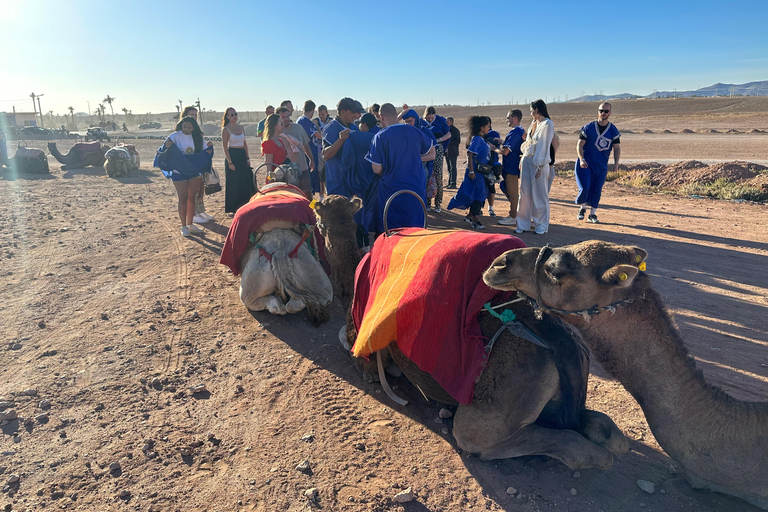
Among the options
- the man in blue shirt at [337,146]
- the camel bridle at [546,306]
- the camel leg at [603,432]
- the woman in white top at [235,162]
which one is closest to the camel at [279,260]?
the man in blue shirt at [337,146]

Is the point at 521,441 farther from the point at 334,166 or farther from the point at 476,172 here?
the point at 476,172

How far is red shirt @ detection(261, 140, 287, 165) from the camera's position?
865cm

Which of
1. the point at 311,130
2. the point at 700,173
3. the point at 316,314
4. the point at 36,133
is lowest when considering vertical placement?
the point at 316,314

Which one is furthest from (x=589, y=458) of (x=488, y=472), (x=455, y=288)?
(x=455, y=288)

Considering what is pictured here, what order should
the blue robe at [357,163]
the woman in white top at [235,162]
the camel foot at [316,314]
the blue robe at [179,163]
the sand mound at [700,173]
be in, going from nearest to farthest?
the camel foot at [316,314], the blue robe at [357,163], the blue robe at [179,163], the woman in white top at [235,162], the sand mound at [700,173]

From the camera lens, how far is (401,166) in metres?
5.65

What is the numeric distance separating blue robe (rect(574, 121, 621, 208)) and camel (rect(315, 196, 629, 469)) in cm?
750

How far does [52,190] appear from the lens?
14.7 metres

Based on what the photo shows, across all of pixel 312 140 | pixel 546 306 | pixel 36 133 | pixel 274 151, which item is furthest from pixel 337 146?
pixel 36 133

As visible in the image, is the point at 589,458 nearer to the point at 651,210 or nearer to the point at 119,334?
the point at 119,334

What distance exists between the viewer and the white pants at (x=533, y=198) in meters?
8.71

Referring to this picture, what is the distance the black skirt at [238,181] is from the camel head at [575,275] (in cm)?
829

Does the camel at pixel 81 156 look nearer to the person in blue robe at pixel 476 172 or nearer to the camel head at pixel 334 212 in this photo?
the person in blue robe at pixel 476 172

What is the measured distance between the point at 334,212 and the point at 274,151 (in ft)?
14.9
